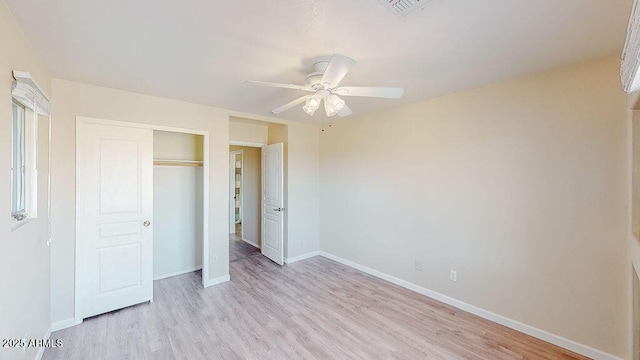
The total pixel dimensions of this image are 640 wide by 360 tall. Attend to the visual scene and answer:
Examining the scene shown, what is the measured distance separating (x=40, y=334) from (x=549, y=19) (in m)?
4.34

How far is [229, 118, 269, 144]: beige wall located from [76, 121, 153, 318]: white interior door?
1437 millimetres

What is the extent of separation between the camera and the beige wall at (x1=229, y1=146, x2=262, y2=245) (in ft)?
17.5

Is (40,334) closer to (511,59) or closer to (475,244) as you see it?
(475,244)

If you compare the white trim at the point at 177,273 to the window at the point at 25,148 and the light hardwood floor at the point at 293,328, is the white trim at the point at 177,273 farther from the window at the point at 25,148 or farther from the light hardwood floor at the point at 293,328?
the window at the point at 25,148

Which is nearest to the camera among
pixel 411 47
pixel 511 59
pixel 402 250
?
pixel 411 47

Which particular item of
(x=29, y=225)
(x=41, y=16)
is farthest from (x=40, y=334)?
(x=41, y=16)

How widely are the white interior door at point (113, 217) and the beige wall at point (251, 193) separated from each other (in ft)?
7.85

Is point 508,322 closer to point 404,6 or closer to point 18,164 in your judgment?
point 404,6

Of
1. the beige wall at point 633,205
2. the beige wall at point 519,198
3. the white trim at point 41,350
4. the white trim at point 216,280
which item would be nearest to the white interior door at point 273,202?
the white trim at point 216,280

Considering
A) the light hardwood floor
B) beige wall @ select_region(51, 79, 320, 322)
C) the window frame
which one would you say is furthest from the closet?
the window frame

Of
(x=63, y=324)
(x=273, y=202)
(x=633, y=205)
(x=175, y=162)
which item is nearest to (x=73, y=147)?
(x=175, y=162)

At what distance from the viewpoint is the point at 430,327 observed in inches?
100

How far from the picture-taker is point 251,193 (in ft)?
18.0

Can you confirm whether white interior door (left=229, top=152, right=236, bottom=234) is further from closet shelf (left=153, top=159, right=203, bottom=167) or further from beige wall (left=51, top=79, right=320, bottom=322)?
beige wall (left=51, top=79, right=320, bottom=322)
